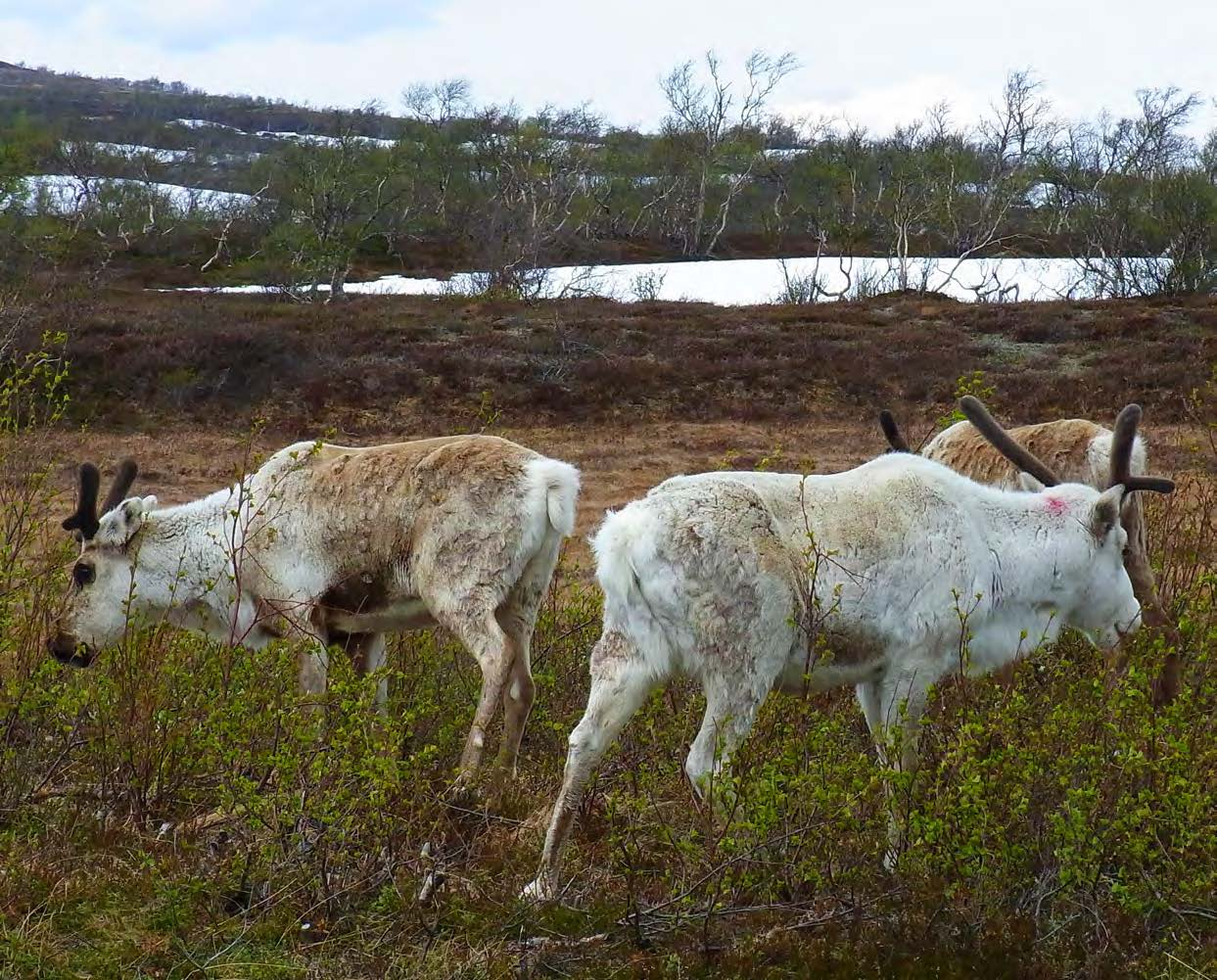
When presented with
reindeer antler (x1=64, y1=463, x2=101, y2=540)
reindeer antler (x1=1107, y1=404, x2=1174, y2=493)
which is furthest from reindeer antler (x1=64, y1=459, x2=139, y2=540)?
reindeer antler (x1=1107, y1=404, x2=1174, y2=493)

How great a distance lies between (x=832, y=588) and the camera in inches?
201

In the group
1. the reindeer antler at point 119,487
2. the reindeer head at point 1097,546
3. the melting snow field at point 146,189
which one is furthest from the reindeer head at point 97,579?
the melting snow field at point 146,189

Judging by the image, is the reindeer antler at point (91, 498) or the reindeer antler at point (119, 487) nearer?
the reindeer antler at point (91, 498)

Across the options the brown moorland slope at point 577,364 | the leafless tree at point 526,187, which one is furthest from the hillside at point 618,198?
the brown moorland slope at point 577,364

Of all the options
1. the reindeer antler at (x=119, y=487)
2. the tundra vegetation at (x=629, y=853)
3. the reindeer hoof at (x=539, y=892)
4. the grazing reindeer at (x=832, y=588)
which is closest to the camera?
the tundra vegetation at (x=629, y=853)

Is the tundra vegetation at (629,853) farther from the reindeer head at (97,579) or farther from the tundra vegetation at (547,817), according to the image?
the reindeer head at (97,579)

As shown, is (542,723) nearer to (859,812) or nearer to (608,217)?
(859,812)

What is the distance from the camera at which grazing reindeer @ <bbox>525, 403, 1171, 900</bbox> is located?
488 centimetres

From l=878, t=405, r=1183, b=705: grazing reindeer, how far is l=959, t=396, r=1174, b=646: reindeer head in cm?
6

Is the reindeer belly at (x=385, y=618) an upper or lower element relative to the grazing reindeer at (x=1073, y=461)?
lower

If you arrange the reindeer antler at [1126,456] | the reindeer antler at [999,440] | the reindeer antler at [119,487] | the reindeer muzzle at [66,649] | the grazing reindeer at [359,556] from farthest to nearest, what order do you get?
the reindeer antler at [119,487] < the reindeer muzzle at [66,649] < the grazing reindeer at [359,556] < the reindeer antler at [999,440] < the reindeer antler at [1126,456]

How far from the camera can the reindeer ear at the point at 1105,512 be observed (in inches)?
225

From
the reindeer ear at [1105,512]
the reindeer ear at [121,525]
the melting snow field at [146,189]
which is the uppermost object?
the melting snow field at [146,189]

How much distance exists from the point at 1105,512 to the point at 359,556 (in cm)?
359
